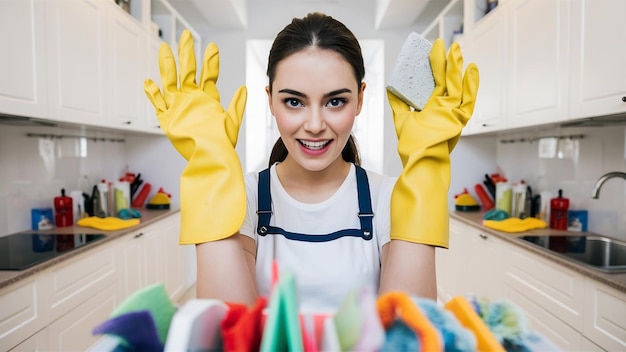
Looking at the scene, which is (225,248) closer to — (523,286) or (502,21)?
(523,286)

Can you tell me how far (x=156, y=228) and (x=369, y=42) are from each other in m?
2.69

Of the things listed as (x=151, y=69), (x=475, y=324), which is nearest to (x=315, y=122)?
(x=475, y=324)

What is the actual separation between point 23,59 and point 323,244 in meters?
1.60

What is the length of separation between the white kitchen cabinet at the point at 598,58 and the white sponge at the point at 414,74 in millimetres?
1069

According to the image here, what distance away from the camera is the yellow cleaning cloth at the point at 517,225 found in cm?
236

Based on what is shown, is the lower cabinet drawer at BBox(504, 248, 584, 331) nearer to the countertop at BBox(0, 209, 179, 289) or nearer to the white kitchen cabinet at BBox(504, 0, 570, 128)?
the white kitchen cabinet at BBox(504, 0, 570, 128)

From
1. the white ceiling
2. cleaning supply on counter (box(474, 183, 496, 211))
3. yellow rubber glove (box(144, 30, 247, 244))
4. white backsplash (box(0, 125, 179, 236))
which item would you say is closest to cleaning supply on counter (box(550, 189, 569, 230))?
cleaning supply on counter (box(474, 183, 496, 211))

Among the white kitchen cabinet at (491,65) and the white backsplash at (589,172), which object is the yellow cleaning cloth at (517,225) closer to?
the white backsplash at (589,172)

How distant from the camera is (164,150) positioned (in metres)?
3.74

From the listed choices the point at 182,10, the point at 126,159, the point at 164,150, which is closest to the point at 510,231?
the point at 164,150

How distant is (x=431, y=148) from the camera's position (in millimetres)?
849

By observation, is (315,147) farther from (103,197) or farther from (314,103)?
(103,197)

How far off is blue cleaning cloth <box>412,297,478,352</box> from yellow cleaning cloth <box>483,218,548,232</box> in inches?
88.6

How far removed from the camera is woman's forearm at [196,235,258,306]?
71 centimetres
